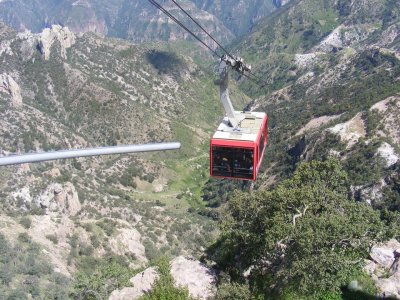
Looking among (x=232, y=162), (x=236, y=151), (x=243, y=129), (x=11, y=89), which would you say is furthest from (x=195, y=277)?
(x=11, y=89)

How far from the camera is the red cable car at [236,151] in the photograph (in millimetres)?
28641

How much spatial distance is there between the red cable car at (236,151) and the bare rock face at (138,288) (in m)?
14.6

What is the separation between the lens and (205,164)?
182625 mm

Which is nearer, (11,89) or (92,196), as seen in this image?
(92,196)

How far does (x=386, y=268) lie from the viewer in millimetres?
41469

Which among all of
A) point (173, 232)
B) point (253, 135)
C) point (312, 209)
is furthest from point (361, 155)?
point (253, 135)

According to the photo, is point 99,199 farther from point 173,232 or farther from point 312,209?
point 312,209

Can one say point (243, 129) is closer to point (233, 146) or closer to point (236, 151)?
point (236, 151)

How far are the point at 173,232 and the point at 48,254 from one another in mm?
37335

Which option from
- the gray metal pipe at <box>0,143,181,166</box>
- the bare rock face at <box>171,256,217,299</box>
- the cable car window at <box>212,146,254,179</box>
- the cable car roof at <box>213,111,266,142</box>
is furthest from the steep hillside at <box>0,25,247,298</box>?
the gray metal pipe at <box>0,143,181,166</box>

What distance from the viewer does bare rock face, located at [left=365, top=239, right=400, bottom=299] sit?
37.3 meters

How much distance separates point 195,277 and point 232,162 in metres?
16.0

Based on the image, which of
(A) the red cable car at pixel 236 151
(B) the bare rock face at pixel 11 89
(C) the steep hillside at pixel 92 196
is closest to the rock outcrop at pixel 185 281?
(C) the steep hillside at pixel 92 196

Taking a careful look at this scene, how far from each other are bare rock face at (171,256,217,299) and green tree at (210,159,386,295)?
2.64m
